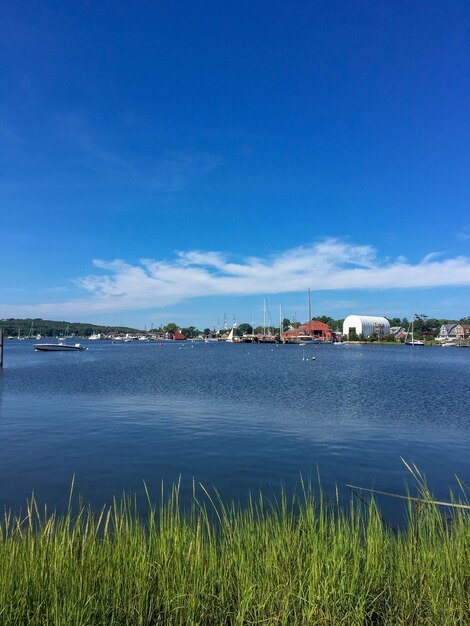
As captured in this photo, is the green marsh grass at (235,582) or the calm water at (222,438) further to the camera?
the calm water at (222,438)

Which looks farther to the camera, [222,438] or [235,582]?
[222,438]

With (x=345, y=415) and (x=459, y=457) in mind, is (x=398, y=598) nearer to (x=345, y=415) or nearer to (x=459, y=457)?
(x=459, y=457)

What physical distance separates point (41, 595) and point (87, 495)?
7.97 m

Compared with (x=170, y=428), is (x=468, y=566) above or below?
above

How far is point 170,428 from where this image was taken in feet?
72.8

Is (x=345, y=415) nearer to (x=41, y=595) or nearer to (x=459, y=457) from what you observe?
(x=459, y=457)

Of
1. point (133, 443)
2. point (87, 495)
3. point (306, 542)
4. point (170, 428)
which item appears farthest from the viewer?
point (170, 428)

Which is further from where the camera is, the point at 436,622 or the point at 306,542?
the point at 306,542

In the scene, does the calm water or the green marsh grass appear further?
the calm water

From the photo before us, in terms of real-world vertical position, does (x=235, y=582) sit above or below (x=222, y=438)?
above

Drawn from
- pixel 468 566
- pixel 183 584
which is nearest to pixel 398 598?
pixel 468 566

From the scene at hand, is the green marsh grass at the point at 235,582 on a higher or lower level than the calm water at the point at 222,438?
higher

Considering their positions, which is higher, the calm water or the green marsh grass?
the green marsh grass

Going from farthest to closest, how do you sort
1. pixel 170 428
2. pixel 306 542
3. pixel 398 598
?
pixel 170 428, pixel 306 542, pixel 398 598
